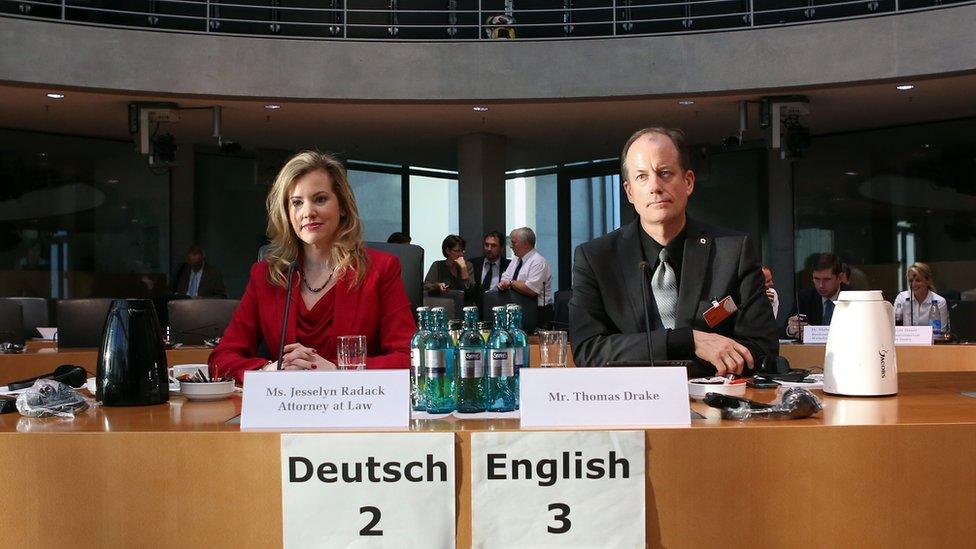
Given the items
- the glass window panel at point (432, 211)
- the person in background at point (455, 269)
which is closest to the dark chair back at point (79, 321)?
the person in background at point (455, 269)

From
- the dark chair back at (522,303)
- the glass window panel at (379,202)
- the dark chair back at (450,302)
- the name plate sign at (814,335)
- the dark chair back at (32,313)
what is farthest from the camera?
the glass window panel at (379,202)

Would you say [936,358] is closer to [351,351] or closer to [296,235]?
[296,235]

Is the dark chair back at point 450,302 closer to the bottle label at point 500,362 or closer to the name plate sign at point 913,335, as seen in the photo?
the name plate sign at point 913,335

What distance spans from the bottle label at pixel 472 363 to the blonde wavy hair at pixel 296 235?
38.0 inches

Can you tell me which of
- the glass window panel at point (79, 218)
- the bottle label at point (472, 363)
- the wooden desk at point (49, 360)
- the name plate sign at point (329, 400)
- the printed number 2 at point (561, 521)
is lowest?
the printed number 2 at point (561, 521)

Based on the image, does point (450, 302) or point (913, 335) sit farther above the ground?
point (450, 302)

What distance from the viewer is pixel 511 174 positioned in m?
13.0

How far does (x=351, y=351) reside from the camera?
5.96 feet

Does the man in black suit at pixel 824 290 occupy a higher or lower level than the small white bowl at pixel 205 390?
higher

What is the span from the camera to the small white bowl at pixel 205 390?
A: 1.81m

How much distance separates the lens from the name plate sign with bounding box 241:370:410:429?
4.41ft

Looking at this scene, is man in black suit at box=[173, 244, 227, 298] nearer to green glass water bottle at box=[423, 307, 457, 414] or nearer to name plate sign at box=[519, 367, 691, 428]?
green glass water bottle at box=[423, 307, 457, 414]

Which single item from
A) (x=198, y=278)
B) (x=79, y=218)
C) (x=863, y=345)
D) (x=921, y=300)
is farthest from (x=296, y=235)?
(x=79, y=218)

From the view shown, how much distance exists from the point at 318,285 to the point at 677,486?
139 centimetres
